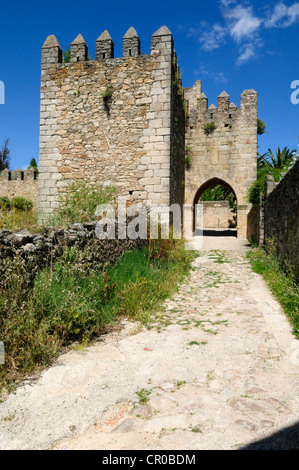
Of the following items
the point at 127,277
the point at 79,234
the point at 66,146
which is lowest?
the point at 127,277

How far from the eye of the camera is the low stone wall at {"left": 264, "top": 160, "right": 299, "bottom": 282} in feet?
17.5

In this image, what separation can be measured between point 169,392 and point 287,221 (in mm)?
4373

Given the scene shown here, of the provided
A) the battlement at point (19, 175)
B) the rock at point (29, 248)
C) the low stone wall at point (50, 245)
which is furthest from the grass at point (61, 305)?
the battlement at point (19, 175)

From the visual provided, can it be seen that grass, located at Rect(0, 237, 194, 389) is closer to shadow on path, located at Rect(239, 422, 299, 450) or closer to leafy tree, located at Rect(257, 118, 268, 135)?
shadow on path, located at Rect(239, 422, 299, 450)

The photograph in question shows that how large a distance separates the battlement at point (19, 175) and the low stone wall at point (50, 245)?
18.5 metres

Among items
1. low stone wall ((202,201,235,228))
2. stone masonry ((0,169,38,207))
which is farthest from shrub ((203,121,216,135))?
stone masonry ((0,169,38,207))

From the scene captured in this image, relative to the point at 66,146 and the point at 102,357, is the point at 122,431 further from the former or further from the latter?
the point at 66,146

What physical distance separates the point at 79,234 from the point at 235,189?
34.8 ft

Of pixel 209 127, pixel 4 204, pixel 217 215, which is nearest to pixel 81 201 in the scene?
pixel 4 204

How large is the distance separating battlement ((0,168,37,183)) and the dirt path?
20731 mm

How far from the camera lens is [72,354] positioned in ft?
10.9

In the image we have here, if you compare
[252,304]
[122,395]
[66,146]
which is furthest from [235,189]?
[122,395]

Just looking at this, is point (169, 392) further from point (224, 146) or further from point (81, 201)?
point (224, 146)

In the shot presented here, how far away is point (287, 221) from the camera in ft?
19.9
